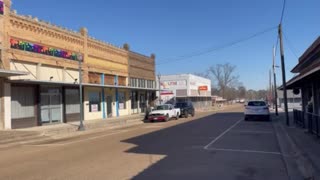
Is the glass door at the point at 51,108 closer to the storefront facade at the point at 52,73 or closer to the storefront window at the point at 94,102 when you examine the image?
the storefront facade at the point at 52,73

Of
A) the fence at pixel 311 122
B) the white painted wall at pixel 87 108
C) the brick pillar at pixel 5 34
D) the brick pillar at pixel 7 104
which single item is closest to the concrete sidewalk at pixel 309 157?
the fence at pixel 311 122

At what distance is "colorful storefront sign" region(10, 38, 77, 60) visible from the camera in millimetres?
25547

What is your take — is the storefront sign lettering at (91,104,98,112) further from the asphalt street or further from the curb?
the curb

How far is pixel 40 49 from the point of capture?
28.2 meters

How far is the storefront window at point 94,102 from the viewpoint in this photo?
118 feet

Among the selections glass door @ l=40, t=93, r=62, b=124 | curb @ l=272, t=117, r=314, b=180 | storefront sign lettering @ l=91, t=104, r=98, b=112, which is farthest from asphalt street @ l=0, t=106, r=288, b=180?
storefront sign lettering @ l=91, t=104, r=98, b=112

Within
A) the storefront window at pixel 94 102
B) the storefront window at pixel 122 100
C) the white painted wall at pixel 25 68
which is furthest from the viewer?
the storefront window at pixel 122 100

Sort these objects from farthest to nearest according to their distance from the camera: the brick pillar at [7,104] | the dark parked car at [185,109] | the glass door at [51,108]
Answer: the dark parked car at [185,109] → the glass door at [51,108] → the brick pillar at [7,104]

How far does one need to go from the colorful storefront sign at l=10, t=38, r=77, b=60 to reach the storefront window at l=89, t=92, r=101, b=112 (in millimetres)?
4633

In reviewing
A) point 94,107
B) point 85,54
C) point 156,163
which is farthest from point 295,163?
point 94,107

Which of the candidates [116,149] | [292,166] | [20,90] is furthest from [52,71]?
[292,166]

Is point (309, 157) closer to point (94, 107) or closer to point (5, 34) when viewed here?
Result: point (5, 34)

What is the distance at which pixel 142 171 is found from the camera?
10.3 m

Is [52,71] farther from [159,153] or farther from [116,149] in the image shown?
[159,153]
